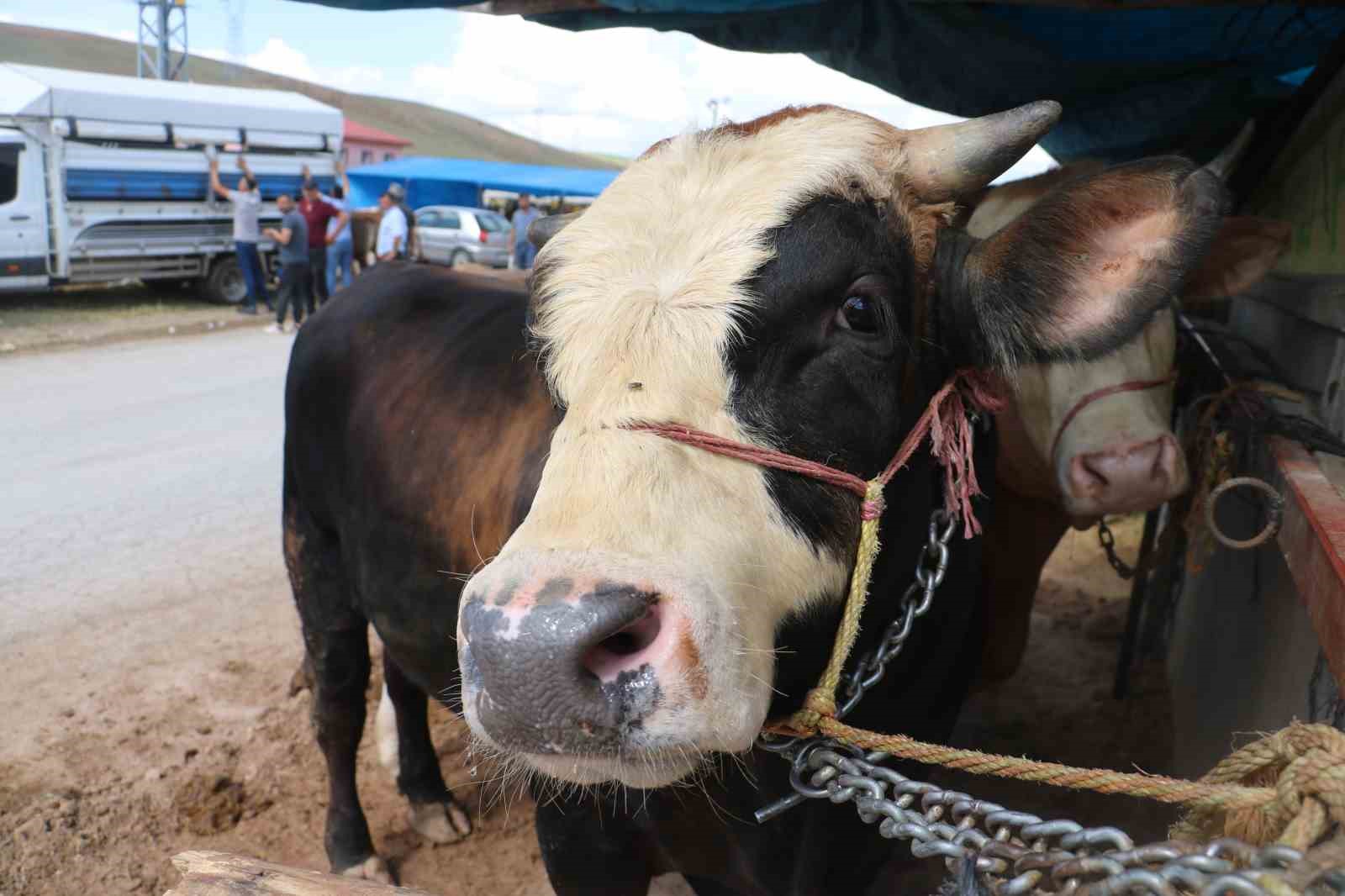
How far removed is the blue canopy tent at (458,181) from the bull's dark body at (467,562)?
92.4 feet

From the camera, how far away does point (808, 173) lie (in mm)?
1858

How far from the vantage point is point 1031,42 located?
3.57m

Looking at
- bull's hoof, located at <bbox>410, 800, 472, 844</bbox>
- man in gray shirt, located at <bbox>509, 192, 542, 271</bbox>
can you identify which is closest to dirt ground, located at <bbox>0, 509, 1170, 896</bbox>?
bull's hoof, located at <bbox>410, 800, 472, 844</bbox>

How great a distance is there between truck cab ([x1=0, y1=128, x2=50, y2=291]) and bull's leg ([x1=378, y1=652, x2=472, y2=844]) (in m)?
12.9

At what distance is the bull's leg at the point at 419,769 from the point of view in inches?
147

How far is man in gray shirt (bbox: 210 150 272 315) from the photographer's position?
14.7 m

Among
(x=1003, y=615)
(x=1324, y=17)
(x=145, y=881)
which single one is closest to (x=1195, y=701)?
(x=1003, y=615)

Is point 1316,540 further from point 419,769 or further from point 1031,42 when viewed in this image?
point 419,769

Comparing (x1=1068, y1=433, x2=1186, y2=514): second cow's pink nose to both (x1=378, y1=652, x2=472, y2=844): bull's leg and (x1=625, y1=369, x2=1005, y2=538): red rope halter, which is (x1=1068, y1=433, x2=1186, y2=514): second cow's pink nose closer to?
(x1=625, y1=369, x2=1005, y2=538): red rope halter

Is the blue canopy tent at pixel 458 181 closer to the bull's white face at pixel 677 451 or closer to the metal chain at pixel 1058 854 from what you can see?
the bull's white face at pixel 677 451

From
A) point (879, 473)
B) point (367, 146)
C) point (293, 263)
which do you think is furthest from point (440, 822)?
point (367, 146)

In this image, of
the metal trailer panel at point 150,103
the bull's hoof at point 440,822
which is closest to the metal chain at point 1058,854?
the bull's hoof at point 440,822

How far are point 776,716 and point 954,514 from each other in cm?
55

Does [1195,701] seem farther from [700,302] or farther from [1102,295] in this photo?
[700,302]
